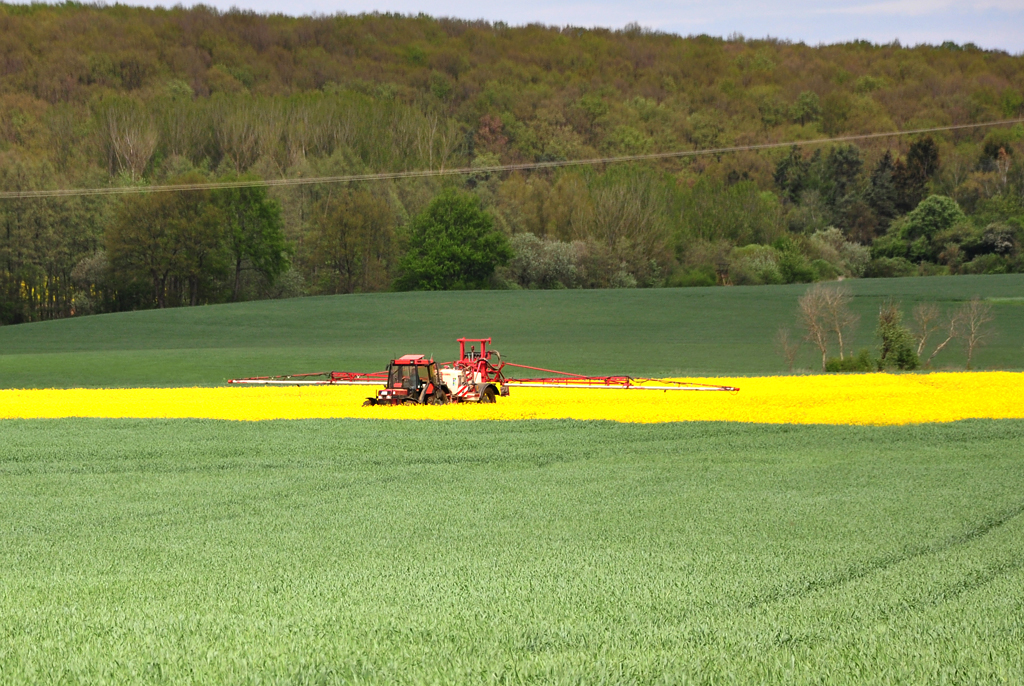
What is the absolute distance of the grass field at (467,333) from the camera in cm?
4528

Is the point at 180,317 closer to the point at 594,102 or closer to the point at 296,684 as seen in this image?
the point at 296,684

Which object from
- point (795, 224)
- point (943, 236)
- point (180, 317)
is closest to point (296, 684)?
point (180, 317)

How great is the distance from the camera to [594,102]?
5797 inches

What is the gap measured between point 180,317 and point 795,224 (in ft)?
285

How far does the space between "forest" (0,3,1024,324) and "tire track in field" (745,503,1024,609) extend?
77904mm

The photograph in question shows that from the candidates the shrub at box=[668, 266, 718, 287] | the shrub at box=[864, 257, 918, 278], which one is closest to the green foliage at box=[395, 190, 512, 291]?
the shrub at box=[668, 266, 718, 287]

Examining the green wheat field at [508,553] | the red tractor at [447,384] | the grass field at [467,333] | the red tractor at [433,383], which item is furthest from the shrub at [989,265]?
the green wheat field at [508,553]

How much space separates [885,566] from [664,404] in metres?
16.5

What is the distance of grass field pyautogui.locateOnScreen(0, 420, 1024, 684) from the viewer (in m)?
7.18

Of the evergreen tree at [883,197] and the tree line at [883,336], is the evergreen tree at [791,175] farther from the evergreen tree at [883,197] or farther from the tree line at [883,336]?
the tree line at [883,336]

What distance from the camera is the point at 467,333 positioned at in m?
65.5

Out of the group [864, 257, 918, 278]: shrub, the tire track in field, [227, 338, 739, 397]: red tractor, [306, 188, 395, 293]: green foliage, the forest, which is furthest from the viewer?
[864, 257, 918, 278]: shrub

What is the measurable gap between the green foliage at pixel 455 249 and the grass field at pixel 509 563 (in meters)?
73.5

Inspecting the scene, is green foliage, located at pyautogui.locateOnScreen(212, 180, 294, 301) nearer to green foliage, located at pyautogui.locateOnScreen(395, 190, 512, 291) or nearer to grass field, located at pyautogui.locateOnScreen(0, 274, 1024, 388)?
grass field, located at pyautogui.locateOnScreen(0, 274, 1024, 388)
